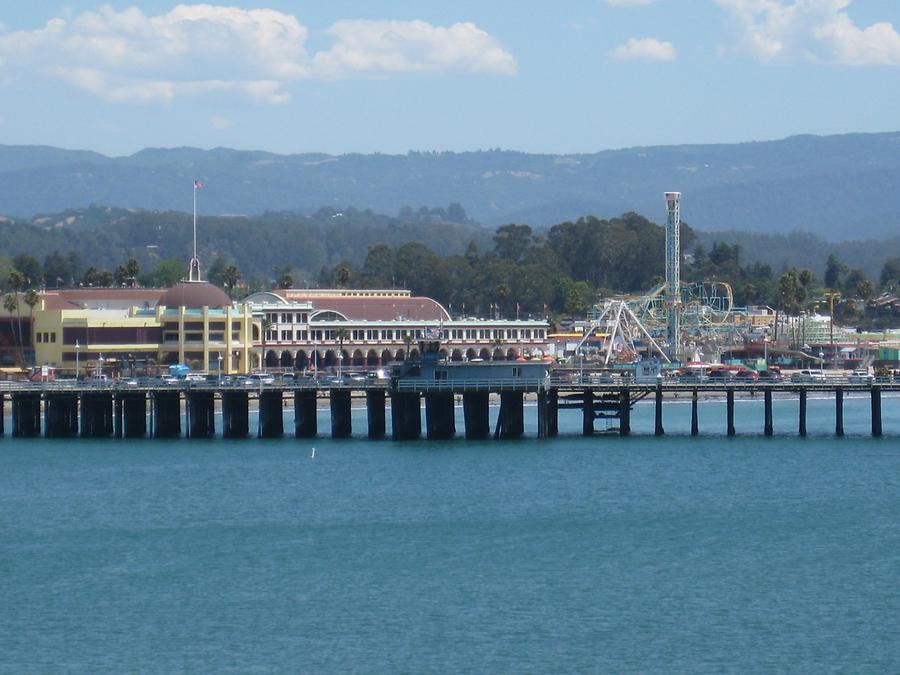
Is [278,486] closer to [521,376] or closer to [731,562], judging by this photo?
[521,376]

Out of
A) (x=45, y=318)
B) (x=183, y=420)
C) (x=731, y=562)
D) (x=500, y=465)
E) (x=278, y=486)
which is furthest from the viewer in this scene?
(x=45, y=318)

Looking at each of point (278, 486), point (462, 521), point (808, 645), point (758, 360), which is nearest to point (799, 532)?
point (462, 521)

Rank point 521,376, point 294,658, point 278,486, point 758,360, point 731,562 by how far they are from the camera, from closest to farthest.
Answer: point 294,658 < point 731,562 < point 278,486 < point 521,376 < point 758,360

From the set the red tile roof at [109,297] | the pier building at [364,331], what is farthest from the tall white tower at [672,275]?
the red tile roof at [109,297]

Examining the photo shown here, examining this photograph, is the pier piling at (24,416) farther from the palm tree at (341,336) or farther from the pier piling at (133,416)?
the palm tree at (341,336)

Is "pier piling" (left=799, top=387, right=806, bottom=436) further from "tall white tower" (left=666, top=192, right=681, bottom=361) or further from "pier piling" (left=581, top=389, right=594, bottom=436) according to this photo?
"tall white tower" (left=666, top=192, right=681, bottom=361)

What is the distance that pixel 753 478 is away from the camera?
73.9 m

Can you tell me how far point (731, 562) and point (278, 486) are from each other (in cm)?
2294

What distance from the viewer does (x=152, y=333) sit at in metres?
137

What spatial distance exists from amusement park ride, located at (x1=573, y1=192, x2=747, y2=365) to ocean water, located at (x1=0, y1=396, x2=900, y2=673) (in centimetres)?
6902

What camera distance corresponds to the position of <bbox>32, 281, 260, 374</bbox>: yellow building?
134 meters

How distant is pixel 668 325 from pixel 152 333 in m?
45.7

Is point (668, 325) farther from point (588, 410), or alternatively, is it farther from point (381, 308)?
point (588, 410)

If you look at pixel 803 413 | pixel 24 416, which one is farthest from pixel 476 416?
pixel 24 416
